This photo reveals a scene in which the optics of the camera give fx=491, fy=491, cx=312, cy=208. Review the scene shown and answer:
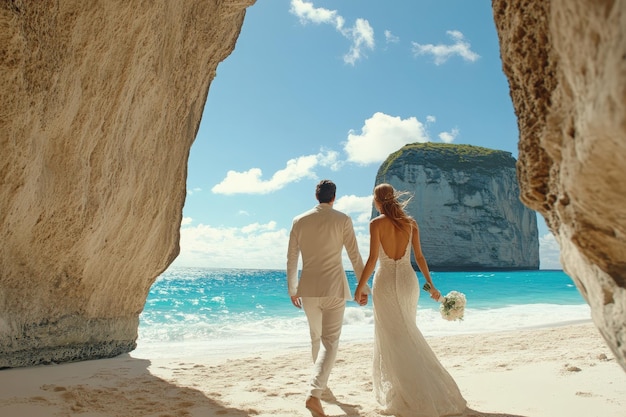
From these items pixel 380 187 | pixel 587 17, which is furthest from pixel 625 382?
pixel 587 17

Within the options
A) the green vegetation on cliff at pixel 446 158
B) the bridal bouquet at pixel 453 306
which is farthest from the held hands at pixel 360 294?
the green vegetation on cliff at pixel 446 158

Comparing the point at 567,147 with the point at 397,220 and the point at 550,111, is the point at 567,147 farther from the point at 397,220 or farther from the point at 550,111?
the point at 397,220

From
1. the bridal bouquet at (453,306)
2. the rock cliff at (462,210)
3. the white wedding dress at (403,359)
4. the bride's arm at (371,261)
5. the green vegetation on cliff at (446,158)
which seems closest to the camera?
the white wedding dress at (403,359)

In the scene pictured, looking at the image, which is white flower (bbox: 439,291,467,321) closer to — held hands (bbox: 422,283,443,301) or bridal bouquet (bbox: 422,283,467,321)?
bridal bouquet (bbox: 422,283,467,321)

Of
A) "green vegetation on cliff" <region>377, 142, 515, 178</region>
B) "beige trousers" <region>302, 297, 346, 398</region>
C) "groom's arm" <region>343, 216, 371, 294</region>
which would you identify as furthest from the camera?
"green vegetation on cliff" <region>377, 142, 515, 178</region>

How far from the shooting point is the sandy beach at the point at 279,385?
4297mm

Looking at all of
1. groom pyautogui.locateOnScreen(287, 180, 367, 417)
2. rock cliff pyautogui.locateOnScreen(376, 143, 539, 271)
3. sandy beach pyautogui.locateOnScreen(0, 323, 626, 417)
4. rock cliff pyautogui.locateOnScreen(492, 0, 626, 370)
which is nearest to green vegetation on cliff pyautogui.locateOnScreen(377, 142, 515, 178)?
rock cliff pyautogui.locateOnScreen(376, 143, 539, 271)

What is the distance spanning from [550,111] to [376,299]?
10.1ft

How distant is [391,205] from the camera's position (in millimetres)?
4695

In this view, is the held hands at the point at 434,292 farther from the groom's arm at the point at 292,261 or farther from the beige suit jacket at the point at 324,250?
the groom's arm at the point at 292,261

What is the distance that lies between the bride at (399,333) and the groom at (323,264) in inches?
9.1

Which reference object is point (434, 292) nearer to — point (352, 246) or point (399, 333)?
point (399, 333)

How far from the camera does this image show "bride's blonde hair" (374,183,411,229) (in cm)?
464

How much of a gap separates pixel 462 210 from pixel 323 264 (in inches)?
2353
